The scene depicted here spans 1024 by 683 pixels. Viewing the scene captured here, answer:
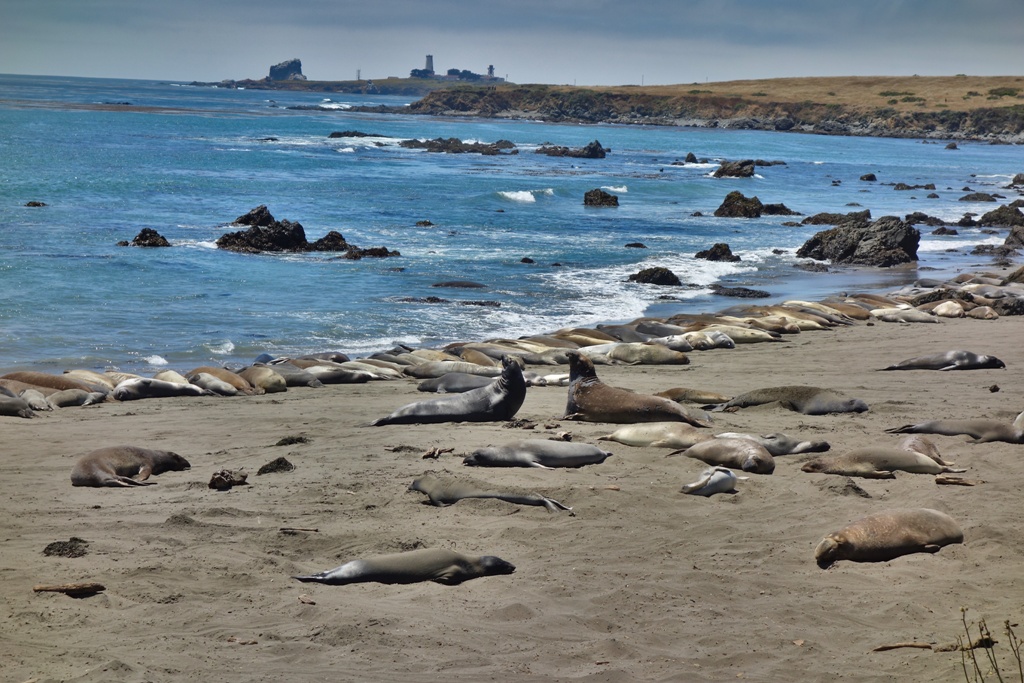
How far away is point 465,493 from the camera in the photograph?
6.40 metres

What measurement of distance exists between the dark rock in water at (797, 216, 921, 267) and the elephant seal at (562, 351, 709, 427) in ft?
54.0

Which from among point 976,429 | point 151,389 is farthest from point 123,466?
point 976,429

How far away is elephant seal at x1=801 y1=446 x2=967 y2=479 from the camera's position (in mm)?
6953

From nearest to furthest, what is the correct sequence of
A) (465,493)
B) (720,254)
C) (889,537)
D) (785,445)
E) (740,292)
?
(889,537)
(465,493)
(785,445)
(740,292)
(720,254)

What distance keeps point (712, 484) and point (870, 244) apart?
18.9 metres

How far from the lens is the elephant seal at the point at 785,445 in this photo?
7501mm

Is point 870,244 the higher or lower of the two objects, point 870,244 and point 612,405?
the lower

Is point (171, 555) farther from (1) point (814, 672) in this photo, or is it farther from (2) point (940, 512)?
(2) point (940, 512)

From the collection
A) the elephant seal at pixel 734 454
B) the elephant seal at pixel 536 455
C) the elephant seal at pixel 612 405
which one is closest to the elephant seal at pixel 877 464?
the elephant seal at pixel 734 454

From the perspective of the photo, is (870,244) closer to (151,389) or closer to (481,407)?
(481,407)

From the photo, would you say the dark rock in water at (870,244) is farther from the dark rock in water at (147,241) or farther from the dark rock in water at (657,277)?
the dark rock in water at (147,241)

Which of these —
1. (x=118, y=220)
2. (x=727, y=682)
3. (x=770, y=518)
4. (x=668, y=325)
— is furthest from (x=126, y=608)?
(x=118, y=220)

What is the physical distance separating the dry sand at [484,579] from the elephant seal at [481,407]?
0.30 meters

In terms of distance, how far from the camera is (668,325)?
14.7 meters
